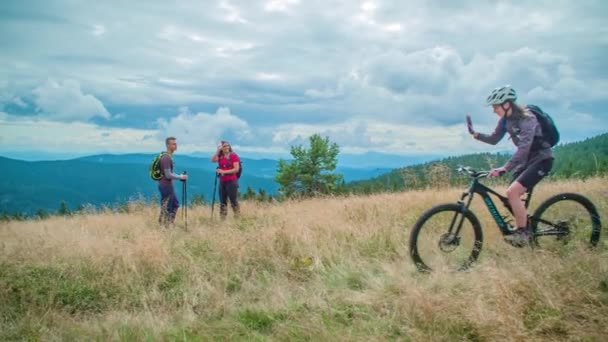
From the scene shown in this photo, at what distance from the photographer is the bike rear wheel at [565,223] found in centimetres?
598

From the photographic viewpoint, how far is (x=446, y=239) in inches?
225

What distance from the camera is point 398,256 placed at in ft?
21.6

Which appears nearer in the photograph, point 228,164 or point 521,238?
point 521,238

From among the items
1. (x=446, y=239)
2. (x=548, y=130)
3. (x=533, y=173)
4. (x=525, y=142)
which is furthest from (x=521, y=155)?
(x=446, y=239)

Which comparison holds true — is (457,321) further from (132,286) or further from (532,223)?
(132,286)

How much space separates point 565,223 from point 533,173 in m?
0.99

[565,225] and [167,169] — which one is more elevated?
[167,169]

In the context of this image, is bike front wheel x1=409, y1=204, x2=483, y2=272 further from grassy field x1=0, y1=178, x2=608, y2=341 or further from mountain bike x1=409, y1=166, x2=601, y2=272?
grassy field x1=0, y1=178, x2=608, y2=341

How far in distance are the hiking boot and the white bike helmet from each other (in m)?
1.71

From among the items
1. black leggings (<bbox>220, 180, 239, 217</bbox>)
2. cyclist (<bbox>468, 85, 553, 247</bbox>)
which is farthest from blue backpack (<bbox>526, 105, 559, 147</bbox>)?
black leggings (<bbox>220, 180, 239, 217</bbox>)

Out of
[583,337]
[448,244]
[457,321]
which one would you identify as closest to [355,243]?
[448,244]

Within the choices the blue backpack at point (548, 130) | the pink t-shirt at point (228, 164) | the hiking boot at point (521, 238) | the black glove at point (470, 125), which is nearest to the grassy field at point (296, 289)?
the hiking boot at point (521, 238)

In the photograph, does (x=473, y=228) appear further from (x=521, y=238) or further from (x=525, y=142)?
(x=525, y=142)

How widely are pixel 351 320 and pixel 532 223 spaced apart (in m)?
3.16
